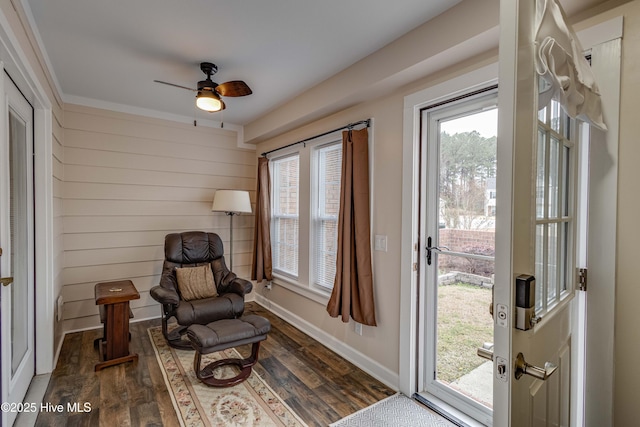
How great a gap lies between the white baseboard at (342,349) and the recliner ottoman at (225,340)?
2.43ft

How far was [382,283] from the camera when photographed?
2496 mm

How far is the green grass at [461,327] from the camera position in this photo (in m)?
1.98

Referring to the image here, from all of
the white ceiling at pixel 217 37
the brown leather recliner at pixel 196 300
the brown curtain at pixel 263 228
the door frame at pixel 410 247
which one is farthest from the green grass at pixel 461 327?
the brown curtain at pixel 263 228

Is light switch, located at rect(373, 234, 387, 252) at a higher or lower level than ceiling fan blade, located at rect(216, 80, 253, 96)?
lower

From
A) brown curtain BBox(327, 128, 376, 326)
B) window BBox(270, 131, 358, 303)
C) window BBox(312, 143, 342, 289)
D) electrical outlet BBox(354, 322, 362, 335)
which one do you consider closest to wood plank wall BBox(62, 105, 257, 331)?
window BBox(270, 131, 358, 303)

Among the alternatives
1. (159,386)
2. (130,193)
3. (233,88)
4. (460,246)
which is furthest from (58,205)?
(460,246)

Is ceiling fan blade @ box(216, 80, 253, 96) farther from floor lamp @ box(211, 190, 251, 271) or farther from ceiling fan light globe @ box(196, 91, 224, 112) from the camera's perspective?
floor lamp @ box(211, 190, 251, 271)

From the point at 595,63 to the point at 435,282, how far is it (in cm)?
149

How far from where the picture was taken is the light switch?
247 centimetres

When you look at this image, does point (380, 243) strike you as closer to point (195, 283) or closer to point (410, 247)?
point (410, 247)

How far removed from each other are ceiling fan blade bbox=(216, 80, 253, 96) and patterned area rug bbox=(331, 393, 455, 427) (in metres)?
2.44

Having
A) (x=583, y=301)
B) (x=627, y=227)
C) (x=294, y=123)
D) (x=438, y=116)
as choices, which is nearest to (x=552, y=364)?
(x=583, y=301)

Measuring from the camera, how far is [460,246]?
2088 millimetres

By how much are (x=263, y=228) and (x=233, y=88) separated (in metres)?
1.91
